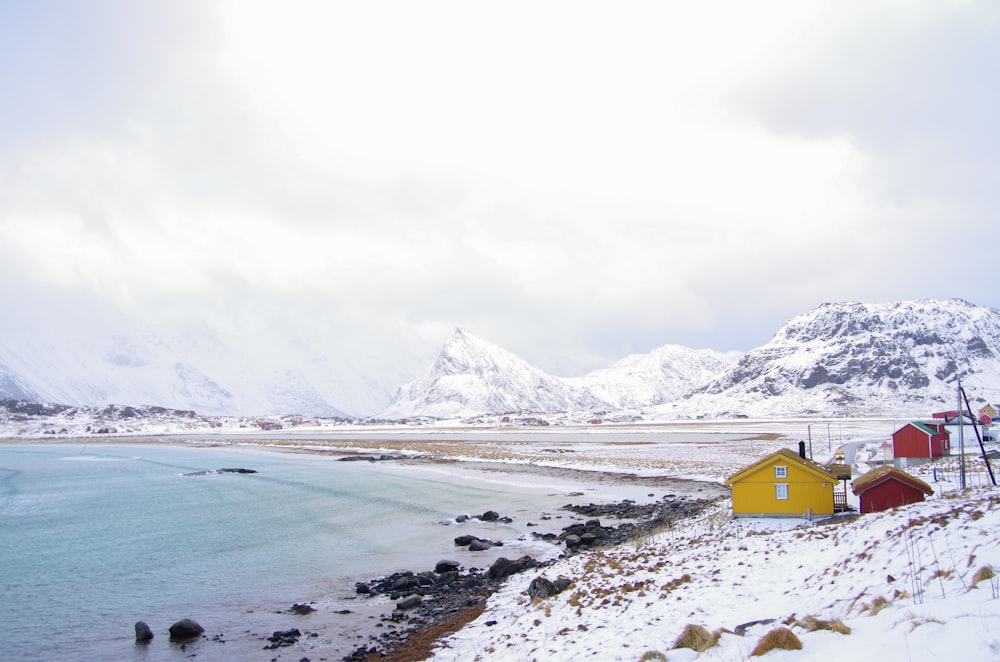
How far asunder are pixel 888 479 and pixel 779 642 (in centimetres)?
2059

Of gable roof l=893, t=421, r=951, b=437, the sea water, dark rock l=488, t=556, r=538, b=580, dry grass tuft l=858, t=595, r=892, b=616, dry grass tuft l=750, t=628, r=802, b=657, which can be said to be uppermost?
gable roof l=893, t=421, r=951, b=437

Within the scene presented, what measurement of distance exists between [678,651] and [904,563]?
5.51m

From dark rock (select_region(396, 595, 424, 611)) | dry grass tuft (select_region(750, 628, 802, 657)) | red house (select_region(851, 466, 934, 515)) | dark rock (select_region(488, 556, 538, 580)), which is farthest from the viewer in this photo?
dark rock (select_region(488, 556, 538, 580))

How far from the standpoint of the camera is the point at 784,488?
30562 millimetres

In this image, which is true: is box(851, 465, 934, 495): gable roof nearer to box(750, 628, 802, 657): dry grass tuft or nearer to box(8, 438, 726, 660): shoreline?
box(8, 438, 726, 660): shoreline

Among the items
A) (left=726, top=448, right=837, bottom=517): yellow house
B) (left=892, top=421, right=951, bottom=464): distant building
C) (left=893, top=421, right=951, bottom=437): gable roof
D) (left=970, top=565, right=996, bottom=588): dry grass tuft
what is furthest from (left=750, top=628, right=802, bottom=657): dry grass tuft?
(left=893, top=421, right=951, bottom=437): gable roof

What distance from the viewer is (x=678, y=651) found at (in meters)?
11.7

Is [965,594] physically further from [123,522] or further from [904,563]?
[123,522]

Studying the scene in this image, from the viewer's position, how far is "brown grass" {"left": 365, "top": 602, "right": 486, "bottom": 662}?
17.6 m

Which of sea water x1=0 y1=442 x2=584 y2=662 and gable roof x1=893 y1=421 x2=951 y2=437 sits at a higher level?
gable roof x1=893 y1=421 x2=951 y2=437

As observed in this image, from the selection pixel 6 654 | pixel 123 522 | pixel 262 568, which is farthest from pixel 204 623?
pixel 123 522

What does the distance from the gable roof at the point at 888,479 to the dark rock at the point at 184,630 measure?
27.4 m

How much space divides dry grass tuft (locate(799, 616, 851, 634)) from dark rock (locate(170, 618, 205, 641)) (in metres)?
19.5

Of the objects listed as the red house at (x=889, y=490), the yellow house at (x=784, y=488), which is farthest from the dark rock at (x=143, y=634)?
the red house at (x=889, y=490)
